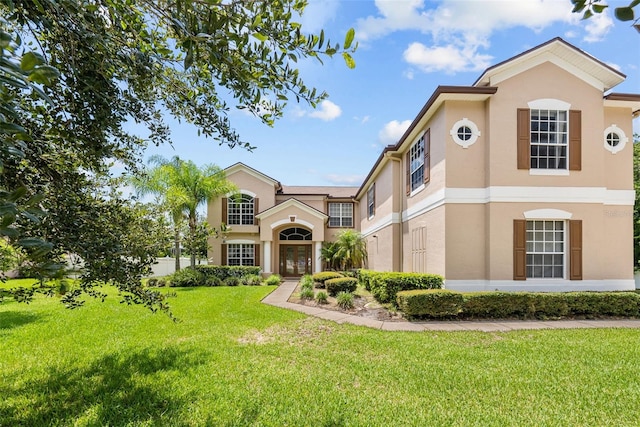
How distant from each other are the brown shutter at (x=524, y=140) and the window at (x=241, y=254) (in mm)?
18252

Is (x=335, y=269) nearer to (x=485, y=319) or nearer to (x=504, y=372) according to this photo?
(x=485, y=319)

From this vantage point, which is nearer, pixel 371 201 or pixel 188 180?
pixel 188 180

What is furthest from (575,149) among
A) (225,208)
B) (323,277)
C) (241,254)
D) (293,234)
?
(225,208)

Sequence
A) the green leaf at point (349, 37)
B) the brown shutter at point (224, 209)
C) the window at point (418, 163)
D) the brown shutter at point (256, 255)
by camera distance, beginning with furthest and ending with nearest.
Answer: the brown shutter at point (224, 209) → the brown shutter at point (256, 255) → the window at point (418, 163) → the green leaf at point (349, 37)

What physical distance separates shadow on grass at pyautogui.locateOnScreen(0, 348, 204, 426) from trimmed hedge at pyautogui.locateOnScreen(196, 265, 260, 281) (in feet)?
51.6

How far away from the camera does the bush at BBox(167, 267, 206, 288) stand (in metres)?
19.0

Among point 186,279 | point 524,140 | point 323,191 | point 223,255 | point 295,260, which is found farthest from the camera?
point 323,191

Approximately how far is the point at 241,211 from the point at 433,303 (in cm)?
1821

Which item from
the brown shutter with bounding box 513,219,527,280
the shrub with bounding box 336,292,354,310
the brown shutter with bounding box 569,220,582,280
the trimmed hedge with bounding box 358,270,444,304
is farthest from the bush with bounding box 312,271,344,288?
the brown shutter with bounding box 569,220,582,280

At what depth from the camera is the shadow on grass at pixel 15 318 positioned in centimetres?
870

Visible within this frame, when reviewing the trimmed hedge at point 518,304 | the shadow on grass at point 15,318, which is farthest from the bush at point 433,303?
the shadow on grass at point 15,318

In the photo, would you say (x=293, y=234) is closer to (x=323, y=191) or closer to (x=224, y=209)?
(x=224, y=209)

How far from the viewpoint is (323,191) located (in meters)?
30.0

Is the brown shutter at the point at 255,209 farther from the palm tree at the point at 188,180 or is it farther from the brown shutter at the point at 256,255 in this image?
Result: the palm tree at the point at 188,180
